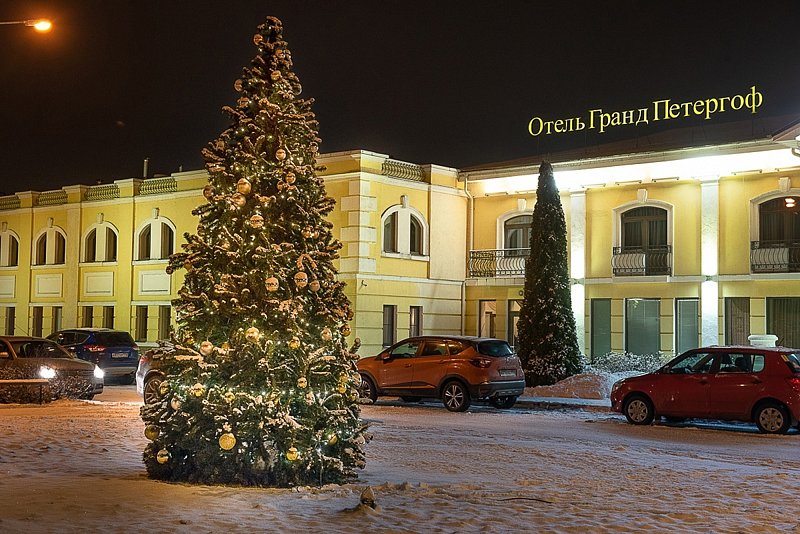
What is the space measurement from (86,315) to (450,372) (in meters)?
22.1

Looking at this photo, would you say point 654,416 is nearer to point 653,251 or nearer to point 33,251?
point 653,251

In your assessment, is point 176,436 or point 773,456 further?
point 773,456

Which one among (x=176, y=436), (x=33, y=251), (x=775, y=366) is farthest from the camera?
(x=33, y=251)

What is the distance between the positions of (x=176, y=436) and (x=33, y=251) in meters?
33.4

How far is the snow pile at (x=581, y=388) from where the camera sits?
82.1 ft

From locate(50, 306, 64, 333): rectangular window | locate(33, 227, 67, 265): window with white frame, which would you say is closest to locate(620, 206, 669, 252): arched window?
locate(33, 227, 67, 265): window with white frame

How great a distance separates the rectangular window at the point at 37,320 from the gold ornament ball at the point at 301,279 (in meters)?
33.1

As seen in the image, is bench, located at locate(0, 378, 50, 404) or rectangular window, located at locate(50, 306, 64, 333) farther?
rectangular window, located at locate(50, 306, 64, 333)

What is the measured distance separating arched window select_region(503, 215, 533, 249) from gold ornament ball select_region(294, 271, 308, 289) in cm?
2288

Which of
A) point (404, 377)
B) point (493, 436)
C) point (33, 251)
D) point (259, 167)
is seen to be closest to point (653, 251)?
point (404, 377)

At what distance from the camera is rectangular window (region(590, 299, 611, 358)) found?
3105cm

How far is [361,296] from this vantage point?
30.0 metres

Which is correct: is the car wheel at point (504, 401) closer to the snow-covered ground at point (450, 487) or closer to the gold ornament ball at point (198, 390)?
the snow-covered ground at point (450, 487)

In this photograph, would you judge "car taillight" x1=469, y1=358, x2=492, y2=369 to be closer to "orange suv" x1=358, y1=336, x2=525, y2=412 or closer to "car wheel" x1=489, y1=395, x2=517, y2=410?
"orange suv" x1=358, y1=336, x2=525, y2=412
